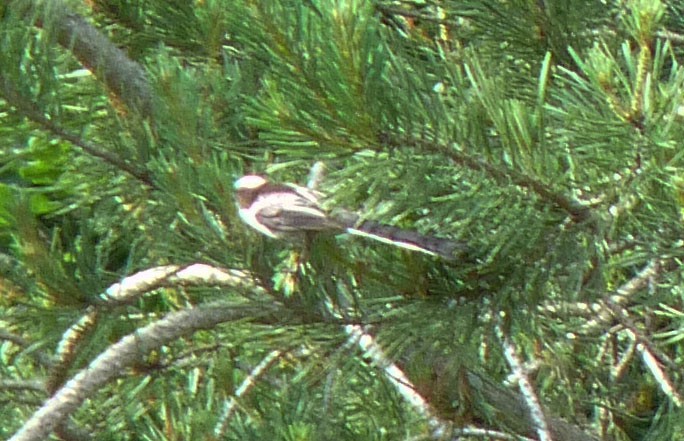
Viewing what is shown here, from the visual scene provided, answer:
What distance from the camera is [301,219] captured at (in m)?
0.69

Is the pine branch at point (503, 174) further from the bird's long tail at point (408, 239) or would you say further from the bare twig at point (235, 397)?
the bare twig at point (235, 397)

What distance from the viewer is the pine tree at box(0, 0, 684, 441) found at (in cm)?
48

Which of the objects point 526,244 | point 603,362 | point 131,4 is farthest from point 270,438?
point 603,362

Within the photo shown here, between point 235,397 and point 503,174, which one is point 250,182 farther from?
point 503,174

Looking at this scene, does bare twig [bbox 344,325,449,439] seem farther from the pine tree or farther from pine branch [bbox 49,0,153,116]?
pine branch [bbox 49,0,153,116]

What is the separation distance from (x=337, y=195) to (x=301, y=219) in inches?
5.6

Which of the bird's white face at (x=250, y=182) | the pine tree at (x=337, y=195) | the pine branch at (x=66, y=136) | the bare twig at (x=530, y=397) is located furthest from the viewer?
the bare twig at (x=530, y=397)

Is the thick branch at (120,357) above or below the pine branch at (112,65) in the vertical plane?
below

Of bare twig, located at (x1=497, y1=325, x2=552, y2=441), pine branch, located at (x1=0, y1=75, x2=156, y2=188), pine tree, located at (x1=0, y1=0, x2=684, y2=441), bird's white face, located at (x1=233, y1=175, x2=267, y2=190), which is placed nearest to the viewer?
pine tree, located at (x1=0, y1=0, x2=684, y2=441)

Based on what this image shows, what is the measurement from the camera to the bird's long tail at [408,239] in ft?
1.77

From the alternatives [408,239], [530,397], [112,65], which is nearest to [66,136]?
[112,65]

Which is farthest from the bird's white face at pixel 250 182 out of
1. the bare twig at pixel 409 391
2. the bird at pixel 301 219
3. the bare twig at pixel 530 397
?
the bare twig at pixel 530 397

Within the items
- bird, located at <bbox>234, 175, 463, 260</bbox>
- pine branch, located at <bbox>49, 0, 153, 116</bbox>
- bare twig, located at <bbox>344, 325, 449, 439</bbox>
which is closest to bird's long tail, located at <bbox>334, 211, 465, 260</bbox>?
bird, located at <bbox>234, 175, 463, 260</bbox>

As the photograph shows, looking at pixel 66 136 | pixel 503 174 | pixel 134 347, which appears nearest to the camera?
pixel 503 174
